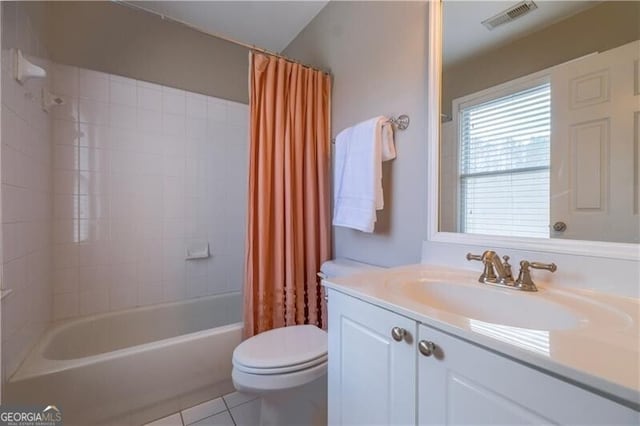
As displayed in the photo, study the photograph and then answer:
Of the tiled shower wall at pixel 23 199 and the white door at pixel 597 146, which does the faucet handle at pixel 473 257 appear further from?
the tiled shower wall at pixel 23 199

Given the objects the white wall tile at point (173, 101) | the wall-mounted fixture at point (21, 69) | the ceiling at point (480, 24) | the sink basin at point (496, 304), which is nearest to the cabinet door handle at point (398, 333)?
the sink basin at point (496, 304)

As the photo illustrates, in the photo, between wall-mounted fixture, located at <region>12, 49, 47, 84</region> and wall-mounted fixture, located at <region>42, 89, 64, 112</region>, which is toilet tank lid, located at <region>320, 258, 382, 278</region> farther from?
wall-mounted fixture, located at <region>42, 89, 64, 112</region>

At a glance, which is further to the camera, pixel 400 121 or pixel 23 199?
pixel 400 121

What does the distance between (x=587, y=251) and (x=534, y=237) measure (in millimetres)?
133

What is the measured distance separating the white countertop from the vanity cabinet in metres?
0.02

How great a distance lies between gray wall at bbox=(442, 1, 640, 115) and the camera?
0.76 m

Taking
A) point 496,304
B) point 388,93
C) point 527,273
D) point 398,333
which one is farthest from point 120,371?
point 388,93

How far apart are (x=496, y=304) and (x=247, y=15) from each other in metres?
2.16

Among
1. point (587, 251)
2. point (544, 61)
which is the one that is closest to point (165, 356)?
point (587, 251)

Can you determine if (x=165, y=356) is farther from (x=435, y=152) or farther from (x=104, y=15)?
(x=104, y=15)

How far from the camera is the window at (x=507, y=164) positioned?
895 millimetres

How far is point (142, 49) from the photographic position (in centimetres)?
191

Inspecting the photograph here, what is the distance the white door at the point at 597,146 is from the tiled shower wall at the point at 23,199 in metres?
1.87

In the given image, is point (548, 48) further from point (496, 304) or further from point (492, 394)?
point (492, 394)
